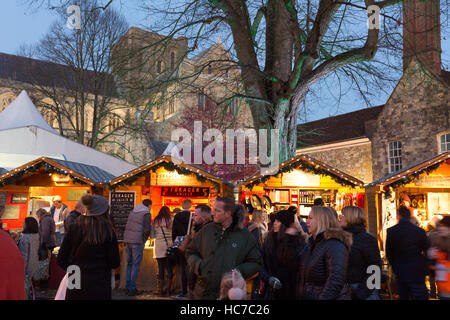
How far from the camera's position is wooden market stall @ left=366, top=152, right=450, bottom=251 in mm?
10250

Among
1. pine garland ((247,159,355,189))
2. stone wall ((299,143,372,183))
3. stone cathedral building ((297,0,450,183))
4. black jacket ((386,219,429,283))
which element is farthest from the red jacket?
stone wall ((299,143,372,183))

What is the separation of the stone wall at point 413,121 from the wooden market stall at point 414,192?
8539 mm

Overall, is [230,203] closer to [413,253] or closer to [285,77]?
[413,253]

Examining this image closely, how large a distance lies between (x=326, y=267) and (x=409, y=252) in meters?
2.08

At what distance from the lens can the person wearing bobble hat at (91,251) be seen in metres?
3.60

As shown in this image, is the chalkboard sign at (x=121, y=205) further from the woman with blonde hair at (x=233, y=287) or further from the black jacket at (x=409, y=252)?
the woman with blonde hair at (x=233, y=287)

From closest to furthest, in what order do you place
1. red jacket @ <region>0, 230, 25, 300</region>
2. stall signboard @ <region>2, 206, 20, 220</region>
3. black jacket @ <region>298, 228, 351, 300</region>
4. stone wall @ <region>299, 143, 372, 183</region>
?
red jacket @ <region>0, 230, 25, 300</region>, black jacket @ <region>298, 228, 351, 300</region>, stall signboard @ <region>2, 206, 20, 220</region>, stone wall @ <region>299, 143, 372, 183</region>

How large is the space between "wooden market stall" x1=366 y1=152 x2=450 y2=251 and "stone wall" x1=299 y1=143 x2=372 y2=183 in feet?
40.9

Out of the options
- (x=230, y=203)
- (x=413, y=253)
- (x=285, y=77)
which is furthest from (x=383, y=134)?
(x=230, y=203)

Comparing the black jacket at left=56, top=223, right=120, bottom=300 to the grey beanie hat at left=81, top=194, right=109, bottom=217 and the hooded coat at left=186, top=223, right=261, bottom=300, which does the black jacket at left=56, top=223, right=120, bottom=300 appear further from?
the hooded coat at left=186, top=223, right=261, bottom=300

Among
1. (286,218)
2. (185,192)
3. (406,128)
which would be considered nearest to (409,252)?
(286,218)

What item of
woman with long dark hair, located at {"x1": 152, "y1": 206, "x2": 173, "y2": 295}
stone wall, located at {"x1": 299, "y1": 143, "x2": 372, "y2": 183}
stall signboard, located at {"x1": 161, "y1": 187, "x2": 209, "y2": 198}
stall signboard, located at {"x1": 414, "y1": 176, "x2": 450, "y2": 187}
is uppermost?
stone wall, located at {"x1": 299, "y1": 143, "x2": 372, "y2": 183}

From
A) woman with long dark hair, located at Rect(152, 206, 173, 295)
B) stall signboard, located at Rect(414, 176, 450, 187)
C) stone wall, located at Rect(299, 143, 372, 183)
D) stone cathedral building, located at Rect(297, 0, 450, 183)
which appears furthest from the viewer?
stone wall, located at Rect(299, 143, 372, 183)

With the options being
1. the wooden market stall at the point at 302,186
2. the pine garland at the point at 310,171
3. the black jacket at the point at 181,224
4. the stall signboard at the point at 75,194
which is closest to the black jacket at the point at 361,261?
the black jacket at the point at 181,224
